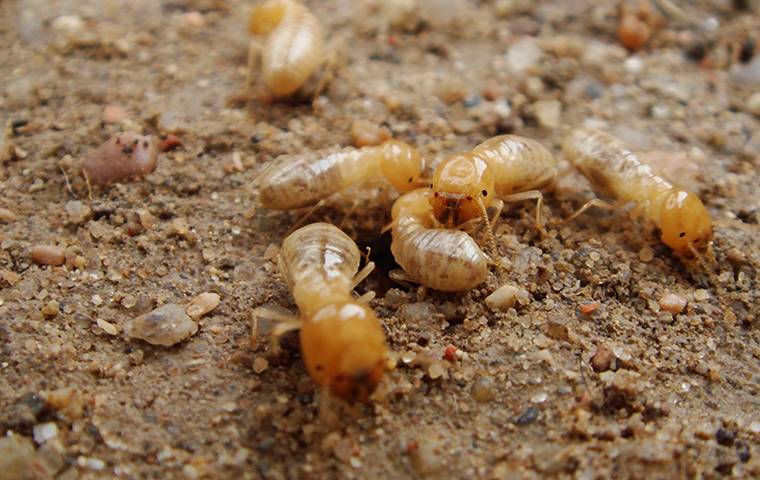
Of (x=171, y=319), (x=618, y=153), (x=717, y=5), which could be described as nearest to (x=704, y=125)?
(x=618, y=153)

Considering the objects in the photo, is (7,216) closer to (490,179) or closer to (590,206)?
(490,179)

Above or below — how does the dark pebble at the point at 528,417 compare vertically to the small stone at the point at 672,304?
below

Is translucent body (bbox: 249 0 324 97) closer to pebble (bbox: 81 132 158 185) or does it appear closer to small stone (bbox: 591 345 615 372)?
pebble (bbox: 81 132 158 185)

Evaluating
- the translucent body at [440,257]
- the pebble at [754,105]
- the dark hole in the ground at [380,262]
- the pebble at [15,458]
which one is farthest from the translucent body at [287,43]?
the pebble at [754,105]

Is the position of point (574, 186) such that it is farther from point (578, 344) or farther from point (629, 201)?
point (578, 344)

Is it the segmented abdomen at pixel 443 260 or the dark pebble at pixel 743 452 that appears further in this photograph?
the segmented abdomen at pixel 443 260

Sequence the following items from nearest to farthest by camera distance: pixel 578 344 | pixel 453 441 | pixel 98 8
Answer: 1. pixel 453 441
2. pixel 578 344
3. pixel 98 8

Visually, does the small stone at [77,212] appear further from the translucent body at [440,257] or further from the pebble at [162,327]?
the translucent body at [440,257]
